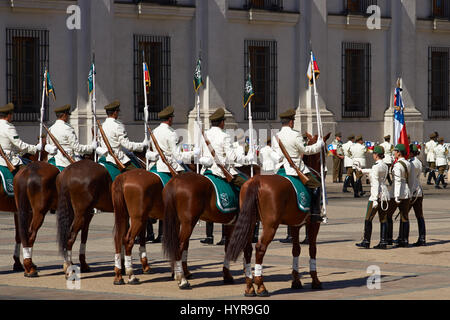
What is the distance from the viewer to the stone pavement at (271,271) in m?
12.7

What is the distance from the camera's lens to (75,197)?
14578 millimetres

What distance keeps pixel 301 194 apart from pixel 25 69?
20.5 metres

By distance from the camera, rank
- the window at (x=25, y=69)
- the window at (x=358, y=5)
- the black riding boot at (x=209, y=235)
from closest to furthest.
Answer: the black riding boot at (x=209, y=235) < the window at (x=25, y=69) < the window at (x=358, y=5)

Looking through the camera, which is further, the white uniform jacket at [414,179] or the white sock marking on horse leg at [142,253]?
the white uniform jacket at [414,179]

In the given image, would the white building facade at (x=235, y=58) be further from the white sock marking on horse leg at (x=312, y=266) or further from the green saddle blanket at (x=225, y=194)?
the white sock marking on horse leg at (x=312, y=266)

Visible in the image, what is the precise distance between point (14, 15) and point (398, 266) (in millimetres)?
19719

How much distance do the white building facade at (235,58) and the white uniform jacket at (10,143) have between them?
Answer: 636 inches

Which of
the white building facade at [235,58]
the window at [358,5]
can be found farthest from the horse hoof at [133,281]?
the window at [358,5]

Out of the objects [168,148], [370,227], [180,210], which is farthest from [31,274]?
[370,227]

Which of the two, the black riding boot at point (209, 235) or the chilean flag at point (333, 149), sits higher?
the chilean flag at point (333, 149)

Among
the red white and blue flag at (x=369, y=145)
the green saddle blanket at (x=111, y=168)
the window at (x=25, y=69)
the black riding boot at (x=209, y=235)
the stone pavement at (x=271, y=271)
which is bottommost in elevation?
the stone pavement at (x=271, y=271)

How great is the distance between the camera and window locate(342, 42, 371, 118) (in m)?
39.7
